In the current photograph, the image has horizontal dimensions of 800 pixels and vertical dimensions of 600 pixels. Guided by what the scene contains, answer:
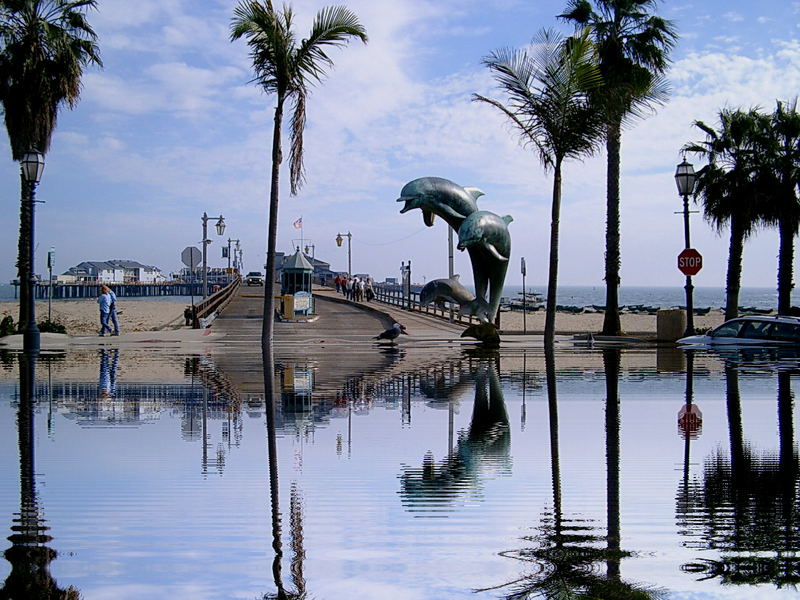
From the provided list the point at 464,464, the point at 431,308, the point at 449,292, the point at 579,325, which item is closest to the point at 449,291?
the point at 449,292

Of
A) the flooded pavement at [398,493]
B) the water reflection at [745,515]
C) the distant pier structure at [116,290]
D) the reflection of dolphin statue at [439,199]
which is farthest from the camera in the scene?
the distant pier structure at [116,290]

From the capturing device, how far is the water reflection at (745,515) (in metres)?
4.52

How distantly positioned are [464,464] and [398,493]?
123 cm

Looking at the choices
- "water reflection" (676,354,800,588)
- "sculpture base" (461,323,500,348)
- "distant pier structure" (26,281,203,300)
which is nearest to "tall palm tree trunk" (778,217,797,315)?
"sculpture base" (461,323,500,348)

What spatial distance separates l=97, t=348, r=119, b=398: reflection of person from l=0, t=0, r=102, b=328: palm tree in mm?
7791

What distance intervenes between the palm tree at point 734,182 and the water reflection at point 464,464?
23.7 m

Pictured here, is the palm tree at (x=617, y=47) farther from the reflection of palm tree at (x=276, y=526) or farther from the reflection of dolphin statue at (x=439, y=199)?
the reflection of palm tree at (x=276, y=526)

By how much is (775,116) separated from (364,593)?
34.1 metres

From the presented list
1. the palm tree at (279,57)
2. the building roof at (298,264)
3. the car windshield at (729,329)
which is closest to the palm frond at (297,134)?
the palm tree at (279,57)

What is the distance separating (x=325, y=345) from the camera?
966 inches

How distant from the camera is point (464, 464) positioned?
7.28 m

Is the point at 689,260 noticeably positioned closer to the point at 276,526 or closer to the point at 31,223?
the point at 31,223

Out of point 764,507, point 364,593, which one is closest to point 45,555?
point 364,593

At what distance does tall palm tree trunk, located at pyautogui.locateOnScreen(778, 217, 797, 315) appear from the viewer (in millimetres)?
33531
